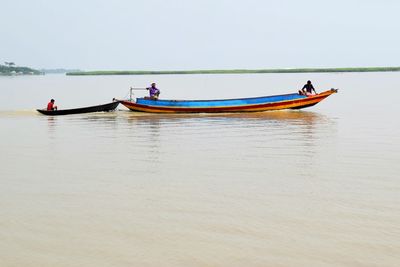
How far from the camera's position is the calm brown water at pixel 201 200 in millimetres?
6453

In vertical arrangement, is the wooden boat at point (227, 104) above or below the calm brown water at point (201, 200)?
above

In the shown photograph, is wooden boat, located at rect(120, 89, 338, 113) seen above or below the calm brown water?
above

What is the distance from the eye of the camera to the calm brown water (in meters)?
6.45

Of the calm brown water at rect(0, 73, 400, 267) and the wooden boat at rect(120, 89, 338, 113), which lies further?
the wooden boat at rect(120, 89, 338, 113)

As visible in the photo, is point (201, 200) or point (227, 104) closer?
point (201, 200)

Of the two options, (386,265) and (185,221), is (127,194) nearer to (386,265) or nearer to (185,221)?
(185,221)

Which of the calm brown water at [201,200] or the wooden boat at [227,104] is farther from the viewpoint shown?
the wooden boat at [227,104]

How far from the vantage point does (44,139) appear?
18109 millimetres

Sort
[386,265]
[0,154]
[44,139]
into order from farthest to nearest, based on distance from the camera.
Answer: [44,139] → [0,154] → [386,265]

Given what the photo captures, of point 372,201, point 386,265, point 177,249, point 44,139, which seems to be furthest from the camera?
point 44,139

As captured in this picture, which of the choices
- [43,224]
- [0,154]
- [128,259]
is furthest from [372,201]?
[0,154]

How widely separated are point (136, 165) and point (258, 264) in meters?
6.92

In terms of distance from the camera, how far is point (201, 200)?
29.6 feet

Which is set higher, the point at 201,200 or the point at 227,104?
the point at 227,104
